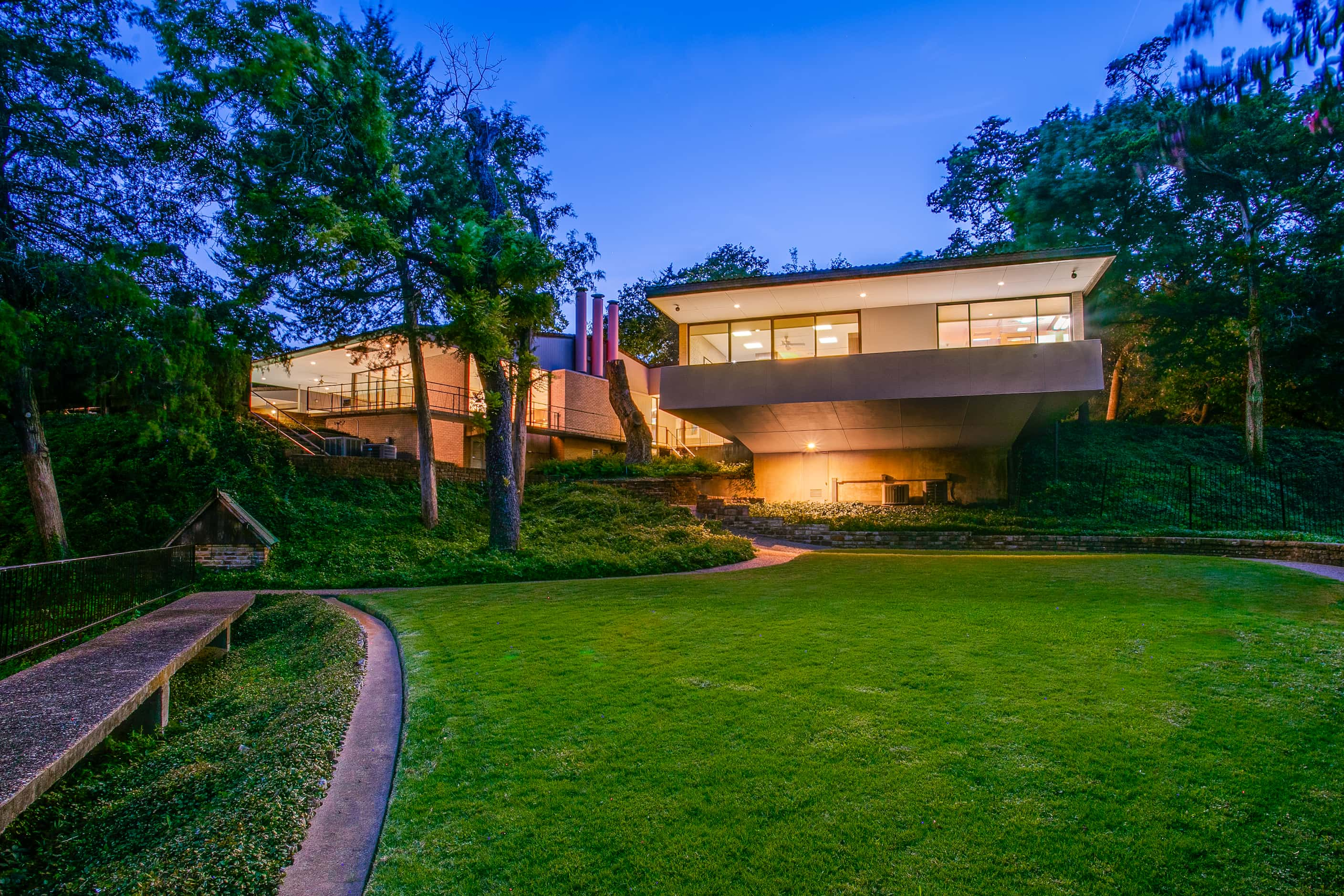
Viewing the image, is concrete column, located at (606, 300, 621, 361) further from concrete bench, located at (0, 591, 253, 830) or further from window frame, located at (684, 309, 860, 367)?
concrete bench, located at (0, 591, 253, 830)

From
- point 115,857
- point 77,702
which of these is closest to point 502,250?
point 77,702

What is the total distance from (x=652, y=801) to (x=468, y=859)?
2.88ft

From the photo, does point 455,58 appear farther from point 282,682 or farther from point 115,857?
point 115,857

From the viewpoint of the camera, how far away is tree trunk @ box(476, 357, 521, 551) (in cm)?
1396

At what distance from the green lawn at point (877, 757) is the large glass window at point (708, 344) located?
14430mm

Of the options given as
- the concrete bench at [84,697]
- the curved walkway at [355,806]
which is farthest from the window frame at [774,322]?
the curved walkway at [355,806]

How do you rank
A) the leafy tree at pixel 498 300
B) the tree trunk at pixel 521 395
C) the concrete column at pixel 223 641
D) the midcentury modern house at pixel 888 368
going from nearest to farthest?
1. the concrete column at pixel 223 641
2. the leafy tree at pixel 498 300
3. the tree trunk at pixel 521 395
4. the midcentury modern house at pixel 888 368

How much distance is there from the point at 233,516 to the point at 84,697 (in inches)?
359

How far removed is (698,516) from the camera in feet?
64.2

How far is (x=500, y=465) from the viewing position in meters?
14.3

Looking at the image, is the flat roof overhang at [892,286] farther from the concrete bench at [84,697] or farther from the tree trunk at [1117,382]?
the concrete bench at [84,697]

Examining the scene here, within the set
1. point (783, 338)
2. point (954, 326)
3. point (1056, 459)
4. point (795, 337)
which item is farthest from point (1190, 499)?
point (783, 338)

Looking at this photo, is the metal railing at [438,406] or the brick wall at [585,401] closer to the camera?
the metal railing at [438,406]

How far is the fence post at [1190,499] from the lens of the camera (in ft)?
54.1
